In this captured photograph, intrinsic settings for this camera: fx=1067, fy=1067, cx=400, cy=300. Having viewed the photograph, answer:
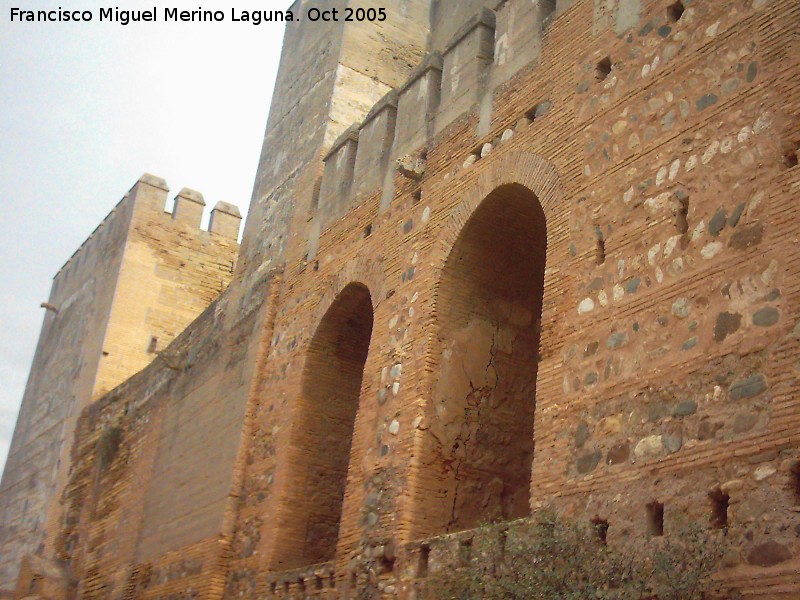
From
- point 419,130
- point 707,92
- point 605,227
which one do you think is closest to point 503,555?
point 605,227

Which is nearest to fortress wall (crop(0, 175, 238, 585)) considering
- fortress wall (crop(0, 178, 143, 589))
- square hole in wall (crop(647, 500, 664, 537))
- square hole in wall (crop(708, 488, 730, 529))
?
fortress wall (crop(0, 178, 143, 589))

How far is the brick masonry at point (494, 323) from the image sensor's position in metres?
5.41

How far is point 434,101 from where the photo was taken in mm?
9852

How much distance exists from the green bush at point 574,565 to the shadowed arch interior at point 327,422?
10.2ft

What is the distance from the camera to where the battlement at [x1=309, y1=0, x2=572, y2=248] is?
28.5 feet

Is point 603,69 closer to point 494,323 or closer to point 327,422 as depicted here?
point 494,323

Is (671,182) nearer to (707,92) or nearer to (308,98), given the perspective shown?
(707,92)

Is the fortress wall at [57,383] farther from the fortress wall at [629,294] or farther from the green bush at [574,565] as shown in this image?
the green bush at [574,565]

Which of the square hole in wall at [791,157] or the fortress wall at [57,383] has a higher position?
the fortress wall at [57,383]

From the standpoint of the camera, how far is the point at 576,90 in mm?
7582

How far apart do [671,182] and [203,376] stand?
738cm

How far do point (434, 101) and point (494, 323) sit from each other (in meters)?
2.40

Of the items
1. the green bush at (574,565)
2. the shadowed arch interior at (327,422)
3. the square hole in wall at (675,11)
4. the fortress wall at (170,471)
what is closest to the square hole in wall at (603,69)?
the square hole in wall at (675,11)

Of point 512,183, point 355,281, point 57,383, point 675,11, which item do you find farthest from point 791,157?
point 57,383
